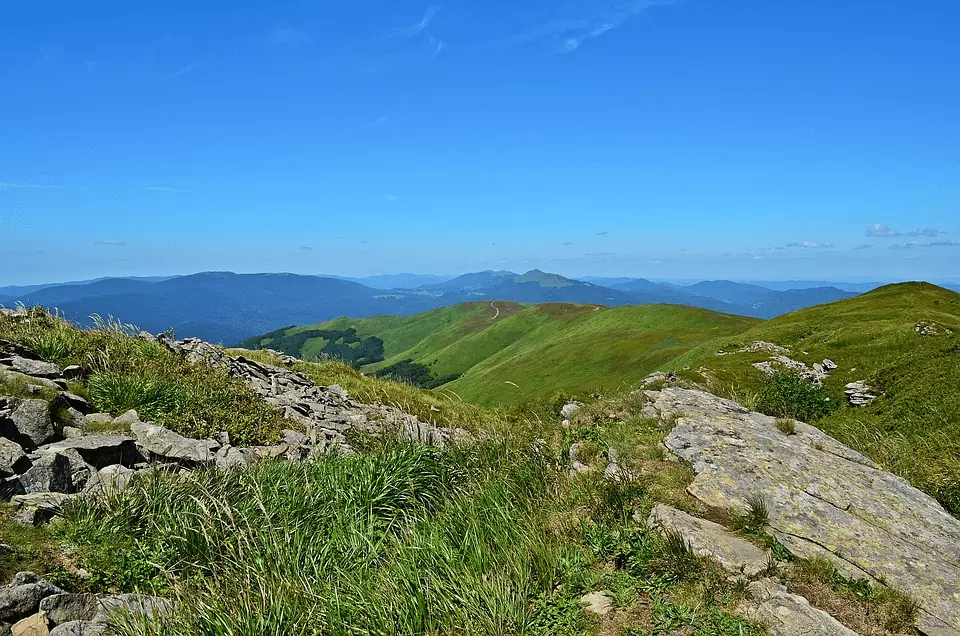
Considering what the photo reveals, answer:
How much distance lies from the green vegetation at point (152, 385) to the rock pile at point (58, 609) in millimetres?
6490

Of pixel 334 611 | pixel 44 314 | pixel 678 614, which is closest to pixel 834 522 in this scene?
pixel 678 614

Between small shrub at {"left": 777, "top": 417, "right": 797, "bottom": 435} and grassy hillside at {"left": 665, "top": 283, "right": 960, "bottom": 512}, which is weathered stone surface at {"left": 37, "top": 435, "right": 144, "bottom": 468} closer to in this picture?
small shrub at {"left": 777, "top": 417, "right": 797, "bottom": 435}

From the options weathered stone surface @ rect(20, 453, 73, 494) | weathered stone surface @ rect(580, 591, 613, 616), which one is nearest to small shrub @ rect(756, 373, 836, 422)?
weathered stone surface @ rect(580, 591, 613, 616)

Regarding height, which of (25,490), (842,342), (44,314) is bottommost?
(842,342)

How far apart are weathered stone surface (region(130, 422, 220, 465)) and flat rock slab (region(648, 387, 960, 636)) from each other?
939 cm

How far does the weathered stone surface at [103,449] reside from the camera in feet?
29.1

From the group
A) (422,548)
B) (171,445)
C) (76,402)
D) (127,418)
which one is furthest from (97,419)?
(422,548)

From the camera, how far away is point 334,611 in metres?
5.21

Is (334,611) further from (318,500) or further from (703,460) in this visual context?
(703,460)

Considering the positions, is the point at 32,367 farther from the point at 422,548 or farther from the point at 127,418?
the point at 422,548

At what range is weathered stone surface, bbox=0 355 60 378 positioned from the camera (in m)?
11.4

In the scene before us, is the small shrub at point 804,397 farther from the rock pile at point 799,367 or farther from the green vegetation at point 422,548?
the green vegetation at point 422,548

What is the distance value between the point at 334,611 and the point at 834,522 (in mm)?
6920

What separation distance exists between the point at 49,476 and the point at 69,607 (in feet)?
10.4
